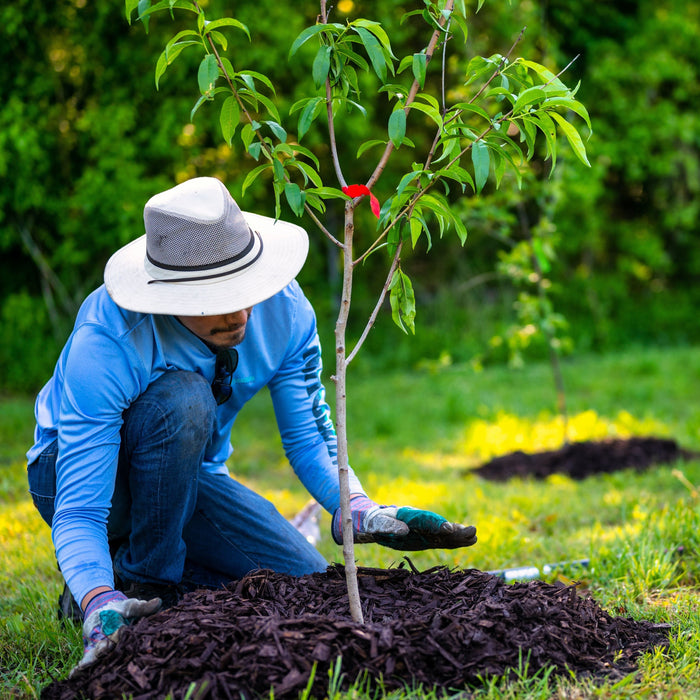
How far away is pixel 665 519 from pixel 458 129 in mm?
1965

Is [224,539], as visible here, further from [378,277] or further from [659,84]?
[659,84]

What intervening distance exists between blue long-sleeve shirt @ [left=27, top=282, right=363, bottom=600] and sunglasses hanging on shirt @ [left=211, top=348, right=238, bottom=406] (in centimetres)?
3

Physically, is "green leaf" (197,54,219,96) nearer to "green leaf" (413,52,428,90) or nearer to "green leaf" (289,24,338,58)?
"green leaf" (289,24,338,58)

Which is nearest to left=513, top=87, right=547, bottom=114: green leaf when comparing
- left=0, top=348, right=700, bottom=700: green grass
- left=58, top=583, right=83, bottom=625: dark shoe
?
left=0, top=348, right=700, bottom=700: green grass

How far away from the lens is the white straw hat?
2.00m

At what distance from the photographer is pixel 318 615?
191cm

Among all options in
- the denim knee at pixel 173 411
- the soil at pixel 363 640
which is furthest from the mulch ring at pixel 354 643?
the denim knee at pixel 173 411

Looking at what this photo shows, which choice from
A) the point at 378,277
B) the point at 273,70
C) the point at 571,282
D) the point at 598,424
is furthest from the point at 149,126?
the point at 571,282

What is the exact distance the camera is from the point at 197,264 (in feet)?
6.75

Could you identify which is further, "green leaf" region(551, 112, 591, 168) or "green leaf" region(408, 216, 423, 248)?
"green leaf" region(408, 216, 423, 248)

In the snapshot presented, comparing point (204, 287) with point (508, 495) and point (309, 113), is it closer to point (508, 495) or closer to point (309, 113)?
point (309, 113)

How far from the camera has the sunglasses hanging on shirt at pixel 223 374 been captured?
7.76ft

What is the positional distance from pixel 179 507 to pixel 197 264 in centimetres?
69

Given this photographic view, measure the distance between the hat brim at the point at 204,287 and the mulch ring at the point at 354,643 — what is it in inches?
29.4
